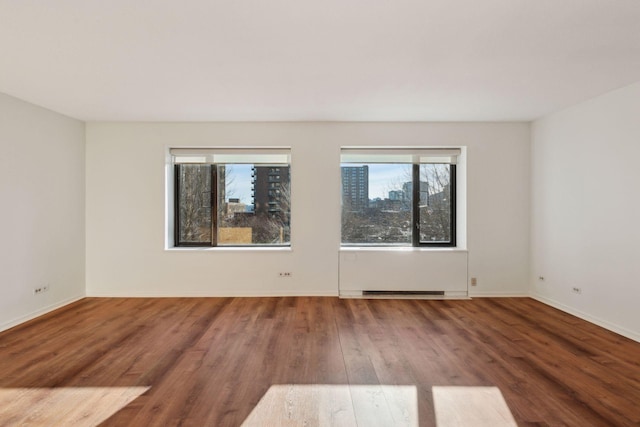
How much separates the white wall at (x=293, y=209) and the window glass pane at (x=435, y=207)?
1.27 feet

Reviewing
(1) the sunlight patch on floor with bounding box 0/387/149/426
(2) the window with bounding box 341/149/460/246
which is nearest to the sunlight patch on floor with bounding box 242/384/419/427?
(1) the sunlight patch on floor with bounding box 0/387/149/426

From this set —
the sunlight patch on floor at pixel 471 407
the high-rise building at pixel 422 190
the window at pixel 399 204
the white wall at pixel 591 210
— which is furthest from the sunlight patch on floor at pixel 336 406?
the high-rise building at pixel 422 190

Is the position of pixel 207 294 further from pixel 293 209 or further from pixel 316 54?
pixel 316 54

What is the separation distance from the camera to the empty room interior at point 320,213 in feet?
7.04

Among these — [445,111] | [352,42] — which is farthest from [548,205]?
[352,42]

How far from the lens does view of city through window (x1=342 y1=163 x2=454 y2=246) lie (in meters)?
5.04

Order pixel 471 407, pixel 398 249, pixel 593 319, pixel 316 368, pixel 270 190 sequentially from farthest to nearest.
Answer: pixel 270 190 → pixel 398 249 → pixel 593 319 → pixel 316 368 → pixel 471 407

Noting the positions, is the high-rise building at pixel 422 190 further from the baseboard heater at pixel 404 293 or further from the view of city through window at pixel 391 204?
the baseboard heater at pixel 404 293

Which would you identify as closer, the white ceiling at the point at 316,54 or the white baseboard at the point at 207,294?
the white ceiling at the point at 316,54

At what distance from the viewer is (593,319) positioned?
365 cm

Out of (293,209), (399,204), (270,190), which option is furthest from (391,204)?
(270,190)

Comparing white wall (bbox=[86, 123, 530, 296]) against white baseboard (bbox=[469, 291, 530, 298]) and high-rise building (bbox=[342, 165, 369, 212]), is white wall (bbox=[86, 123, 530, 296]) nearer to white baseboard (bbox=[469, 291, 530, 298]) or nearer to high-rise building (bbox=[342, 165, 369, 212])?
white baseboard (bbox=[469, 291, 530, 298])

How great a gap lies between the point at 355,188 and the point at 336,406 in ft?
11.2

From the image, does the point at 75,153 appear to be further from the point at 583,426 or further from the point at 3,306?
the point at 583,426
